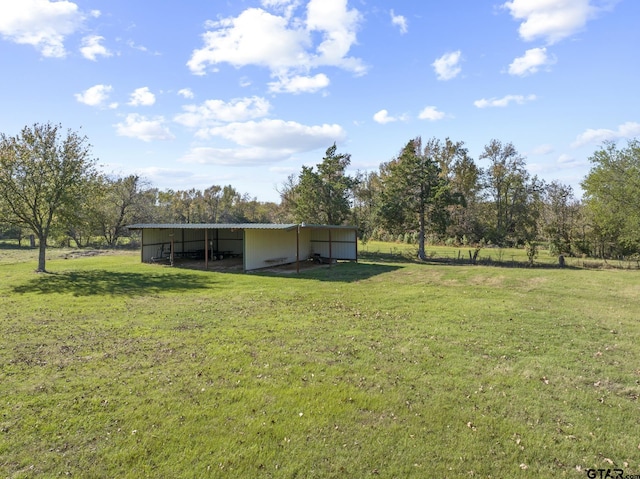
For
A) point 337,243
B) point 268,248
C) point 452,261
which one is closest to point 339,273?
point 268,248

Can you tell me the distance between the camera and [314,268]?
61.9ft

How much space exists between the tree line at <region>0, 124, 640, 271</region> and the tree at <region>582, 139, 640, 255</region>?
52 millimetres

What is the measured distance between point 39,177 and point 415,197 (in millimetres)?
20021

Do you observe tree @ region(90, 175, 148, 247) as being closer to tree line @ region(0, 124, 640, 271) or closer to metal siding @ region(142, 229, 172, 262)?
tree line @ region(0, 124, 640, 271)

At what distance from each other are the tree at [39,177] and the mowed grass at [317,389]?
23.5 feet

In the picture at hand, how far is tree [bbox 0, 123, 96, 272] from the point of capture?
49.7 feet

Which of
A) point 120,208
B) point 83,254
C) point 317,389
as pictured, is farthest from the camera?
point 120,208

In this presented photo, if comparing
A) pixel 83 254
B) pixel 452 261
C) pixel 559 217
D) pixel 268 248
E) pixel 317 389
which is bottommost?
pixel 317 389

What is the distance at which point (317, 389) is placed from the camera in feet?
16.5

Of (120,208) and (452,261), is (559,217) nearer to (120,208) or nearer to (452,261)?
(452,261)

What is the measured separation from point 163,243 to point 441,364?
19.9m

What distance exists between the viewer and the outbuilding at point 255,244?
719 inches

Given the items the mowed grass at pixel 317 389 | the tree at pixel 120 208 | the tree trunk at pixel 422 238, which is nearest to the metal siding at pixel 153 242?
the mowed grass at pixel 317 389

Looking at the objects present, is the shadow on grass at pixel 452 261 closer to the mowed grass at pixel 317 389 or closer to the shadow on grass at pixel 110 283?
the mowed grass at pixel 317 389
